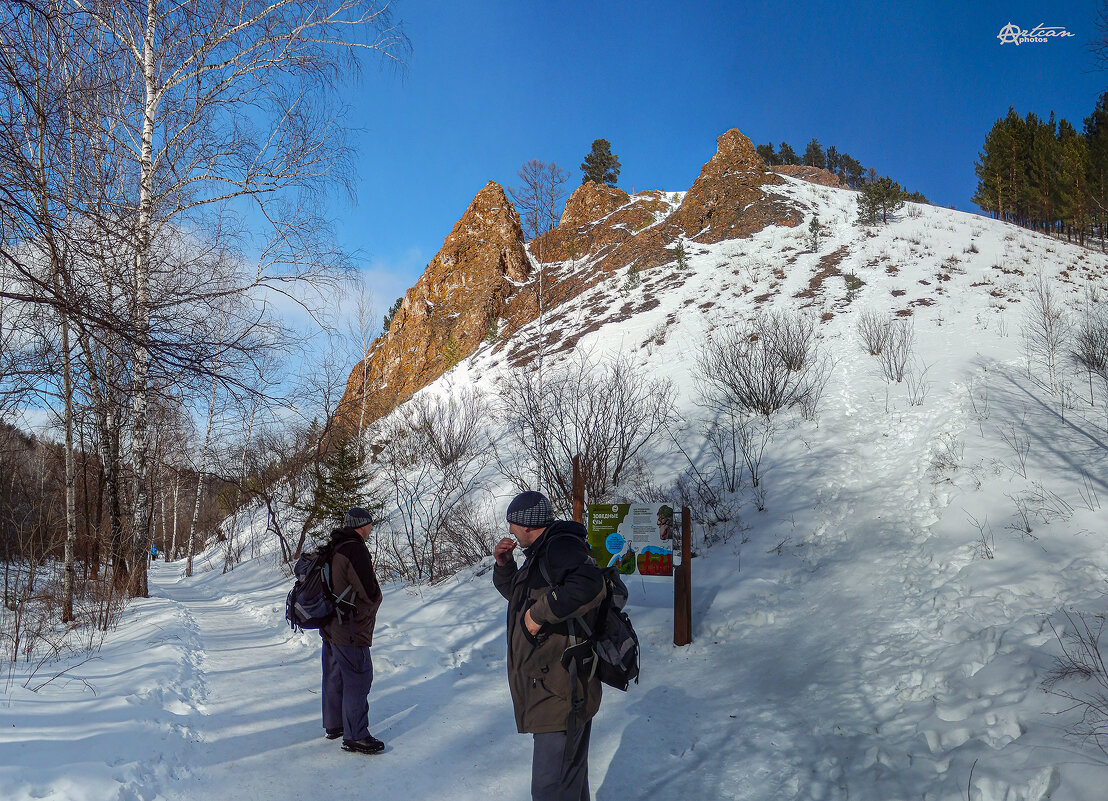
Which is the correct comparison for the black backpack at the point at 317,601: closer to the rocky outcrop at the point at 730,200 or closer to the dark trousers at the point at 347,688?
the dark trousers at the point at 347,688

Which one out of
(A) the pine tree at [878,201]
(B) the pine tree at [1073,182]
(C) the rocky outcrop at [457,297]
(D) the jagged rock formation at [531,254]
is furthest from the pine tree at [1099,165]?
(C) the rocky outcrop at [457,297]

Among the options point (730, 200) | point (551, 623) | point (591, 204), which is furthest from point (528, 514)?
point (591, 204)

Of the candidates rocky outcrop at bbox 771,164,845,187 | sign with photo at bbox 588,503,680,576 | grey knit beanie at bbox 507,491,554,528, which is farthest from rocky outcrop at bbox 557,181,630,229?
grey knit beanie at bbox 507,491,554,528

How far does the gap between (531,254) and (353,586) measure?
49.7 m

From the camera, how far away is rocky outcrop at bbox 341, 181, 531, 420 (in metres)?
45.3

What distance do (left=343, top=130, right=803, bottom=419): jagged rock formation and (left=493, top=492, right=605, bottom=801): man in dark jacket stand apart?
116ft

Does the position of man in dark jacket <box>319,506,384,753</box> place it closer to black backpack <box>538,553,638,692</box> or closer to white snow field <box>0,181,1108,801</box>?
white snow field <box>0,181,1108,801</box>

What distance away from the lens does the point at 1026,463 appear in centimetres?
820

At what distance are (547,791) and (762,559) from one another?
6.00 m

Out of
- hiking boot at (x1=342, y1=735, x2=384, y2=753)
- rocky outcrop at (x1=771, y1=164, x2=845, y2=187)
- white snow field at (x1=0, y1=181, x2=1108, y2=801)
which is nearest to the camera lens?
white snow field at (x1=0, y1=181, x2=1108, y2=801)

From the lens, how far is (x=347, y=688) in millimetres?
4566

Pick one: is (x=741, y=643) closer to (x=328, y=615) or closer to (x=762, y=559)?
(x=762, y=559)

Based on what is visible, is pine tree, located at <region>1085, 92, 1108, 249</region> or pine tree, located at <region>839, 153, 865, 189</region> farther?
pine tree, located at <region>839, 153, 865, 189</region>

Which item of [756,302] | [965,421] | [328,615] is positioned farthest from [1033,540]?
[756,302]
